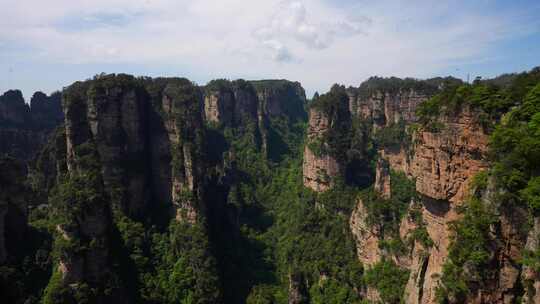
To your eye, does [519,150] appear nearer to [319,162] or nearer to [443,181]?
[443,181]

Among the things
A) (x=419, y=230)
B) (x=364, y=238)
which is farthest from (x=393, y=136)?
(x=419, y=230)

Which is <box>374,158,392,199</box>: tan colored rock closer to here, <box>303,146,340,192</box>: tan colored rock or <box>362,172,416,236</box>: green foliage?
<box>362,172,416,236</box>: green foliage

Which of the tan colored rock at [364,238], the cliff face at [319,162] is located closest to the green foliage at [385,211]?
the tan colored rock at [364,238]

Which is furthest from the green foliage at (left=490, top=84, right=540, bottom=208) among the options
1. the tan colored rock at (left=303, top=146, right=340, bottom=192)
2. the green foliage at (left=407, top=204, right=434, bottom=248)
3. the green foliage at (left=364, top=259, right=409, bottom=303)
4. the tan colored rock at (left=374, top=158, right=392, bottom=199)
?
the tan colored rock at (left=303, top=146, right=340, bottom=192)

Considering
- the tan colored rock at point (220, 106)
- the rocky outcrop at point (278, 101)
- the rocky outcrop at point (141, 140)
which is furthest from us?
the rocky outcrop at point (278, 101)

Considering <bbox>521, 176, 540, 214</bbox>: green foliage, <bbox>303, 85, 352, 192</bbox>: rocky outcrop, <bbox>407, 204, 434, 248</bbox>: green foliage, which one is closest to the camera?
<bbox>521, 176, 540, 214</bbox>: green foliage

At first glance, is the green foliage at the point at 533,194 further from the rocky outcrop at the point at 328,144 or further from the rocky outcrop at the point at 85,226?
the rocky outcrop at the point at 328,144
